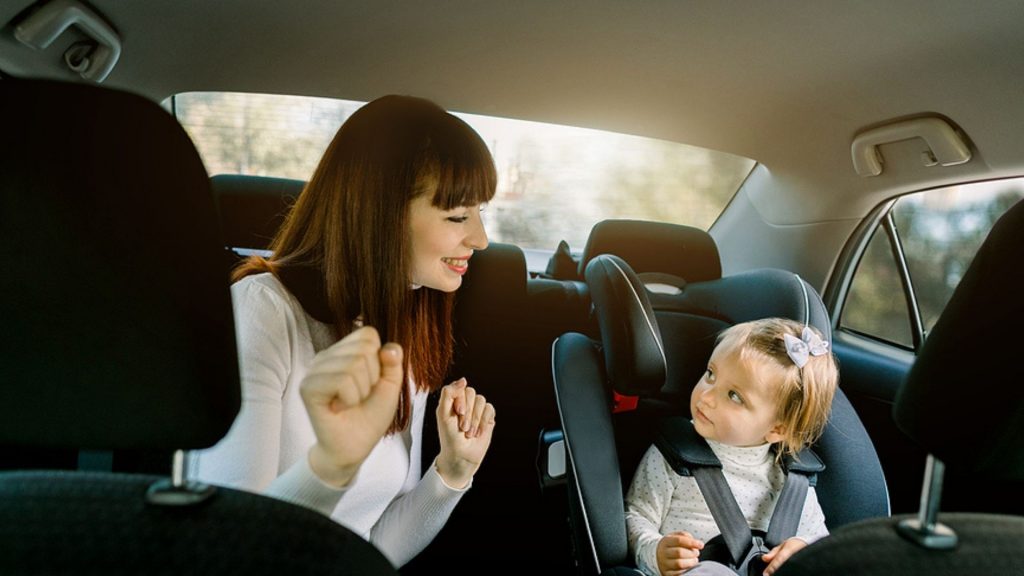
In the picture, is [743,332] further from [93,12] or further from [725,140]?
[93,12]

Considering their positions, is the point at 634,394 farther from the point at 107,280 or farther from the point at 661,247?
the point at 107,280

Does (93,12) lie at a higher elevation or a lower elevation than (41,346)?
higher

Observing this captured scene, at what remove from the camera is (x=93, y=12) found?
1780 millimetres

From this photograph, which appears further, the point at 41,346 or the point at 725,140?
the point at 725,140

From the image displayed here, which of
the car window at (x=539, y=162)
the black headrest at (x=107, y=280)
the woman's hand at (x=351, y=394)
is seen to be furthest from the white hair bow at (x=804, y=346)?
the black headrest at (x=107, y=280)

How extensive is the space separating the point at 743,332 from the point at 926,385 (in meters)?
1.14

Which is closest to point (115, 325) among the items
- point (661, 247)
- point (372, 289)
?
point (372, 289)

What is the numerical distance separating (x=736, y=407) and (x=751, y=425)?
0.06 metres

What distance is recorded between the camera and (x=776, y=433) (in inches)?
71.7

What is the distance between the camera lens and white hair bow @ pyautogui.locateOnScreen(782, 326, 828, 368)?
174 cm

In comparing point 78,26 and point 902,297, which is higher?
point 78,26

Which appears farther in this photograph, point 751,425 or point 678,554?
point 751,425

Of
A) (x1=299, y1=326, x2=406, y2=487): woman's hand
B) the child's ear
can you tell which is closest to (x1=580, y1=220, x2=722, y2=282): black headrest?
the child's ear

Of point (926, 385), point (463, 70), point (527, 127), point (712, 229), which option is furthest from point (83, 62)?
point (712, 229)
